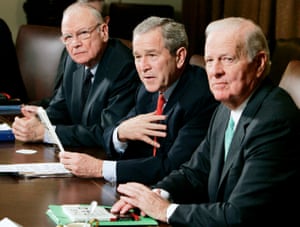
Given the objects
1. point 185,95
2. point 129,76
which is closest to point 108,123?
point 129,76

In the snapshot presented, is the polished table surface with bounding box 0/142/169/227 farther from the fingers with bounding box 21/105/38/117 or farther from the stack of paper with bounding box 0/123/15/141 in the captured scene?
the fingers with bounding box 21/105/38/117

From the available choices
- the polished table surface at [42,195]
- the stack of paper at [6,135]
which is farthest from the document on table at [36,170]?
the stack of paper at [6,135]

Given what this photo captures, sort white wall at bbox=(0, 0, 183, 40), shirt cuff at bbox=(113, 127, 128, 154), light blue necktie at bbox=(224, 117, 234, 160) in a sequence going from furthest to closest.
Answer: white wall at bbox=(0, 0, 183, 40)
shirt cuff at bbox=(113, 127, 128, 154)
light blue necktie at bbox=(224, 117, 234, 160)

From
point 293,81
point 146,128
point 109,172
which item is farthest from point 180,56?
point 109,172

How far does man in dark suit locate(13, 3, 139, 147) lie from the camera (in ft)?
11.1

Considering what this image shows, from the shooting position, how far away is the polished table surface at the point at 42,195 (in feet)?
7.23

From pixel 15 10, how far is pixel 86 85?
12.4 feet

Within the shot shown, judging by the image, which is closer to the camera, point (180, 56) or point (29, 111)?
point (180, 56)

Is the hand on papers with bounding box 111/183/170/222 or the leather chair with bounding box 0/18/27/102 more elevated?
the hand on papers with bounding box 111/183/170/222

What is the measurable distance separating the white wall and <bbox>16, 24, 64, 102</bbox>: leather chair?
182 centimetres

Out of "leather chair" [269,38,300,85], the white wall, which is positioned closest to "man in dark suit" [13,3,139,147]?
"leather chair" [269,38,300,85]

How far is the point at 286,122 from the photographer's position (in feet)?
7.16

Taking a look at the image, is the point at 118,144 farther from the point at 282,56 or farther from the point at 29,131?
the point at 282,56

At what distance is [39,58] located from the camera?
210 inches
